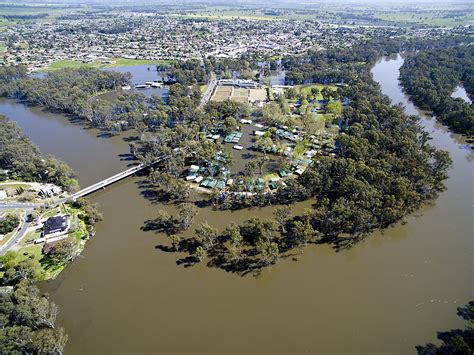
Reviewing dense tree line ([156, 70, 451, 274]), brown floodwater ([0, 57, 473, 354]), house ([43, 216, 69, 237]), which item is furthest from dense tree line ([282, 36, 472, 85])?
house ([43, 216, 69, 237])

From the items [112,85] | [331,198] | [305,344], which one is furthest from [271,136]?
[112,85]

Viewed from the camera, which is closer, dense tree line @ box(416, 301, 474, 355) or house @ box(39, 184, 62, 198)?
dense tree line @ box(416, 301, 474, 355)

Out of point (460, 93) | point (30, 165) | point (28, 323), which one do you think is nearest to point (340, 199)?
point (28, 323)

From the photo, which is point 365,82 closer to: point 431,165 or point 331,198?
point 431,165

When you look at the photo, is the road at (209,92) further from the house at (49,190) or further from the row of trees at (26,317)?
the row of trees at (26,317)

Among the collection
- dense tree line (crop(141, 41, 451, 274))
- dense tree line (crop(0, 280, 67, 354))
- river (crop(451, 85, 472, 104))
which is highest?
river (crop(451, 85, 472, 104))

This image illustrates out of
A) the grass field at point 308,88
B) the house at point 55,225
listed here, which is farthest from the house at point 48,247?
the grass field at point 308,88

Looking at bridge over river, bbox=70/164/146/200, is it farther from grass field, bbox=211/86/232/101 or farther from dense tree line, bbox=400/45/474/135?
dense tree line, bbox=400/45/474/135

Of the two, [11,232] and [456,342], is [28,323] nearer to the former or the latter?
[11,232]
